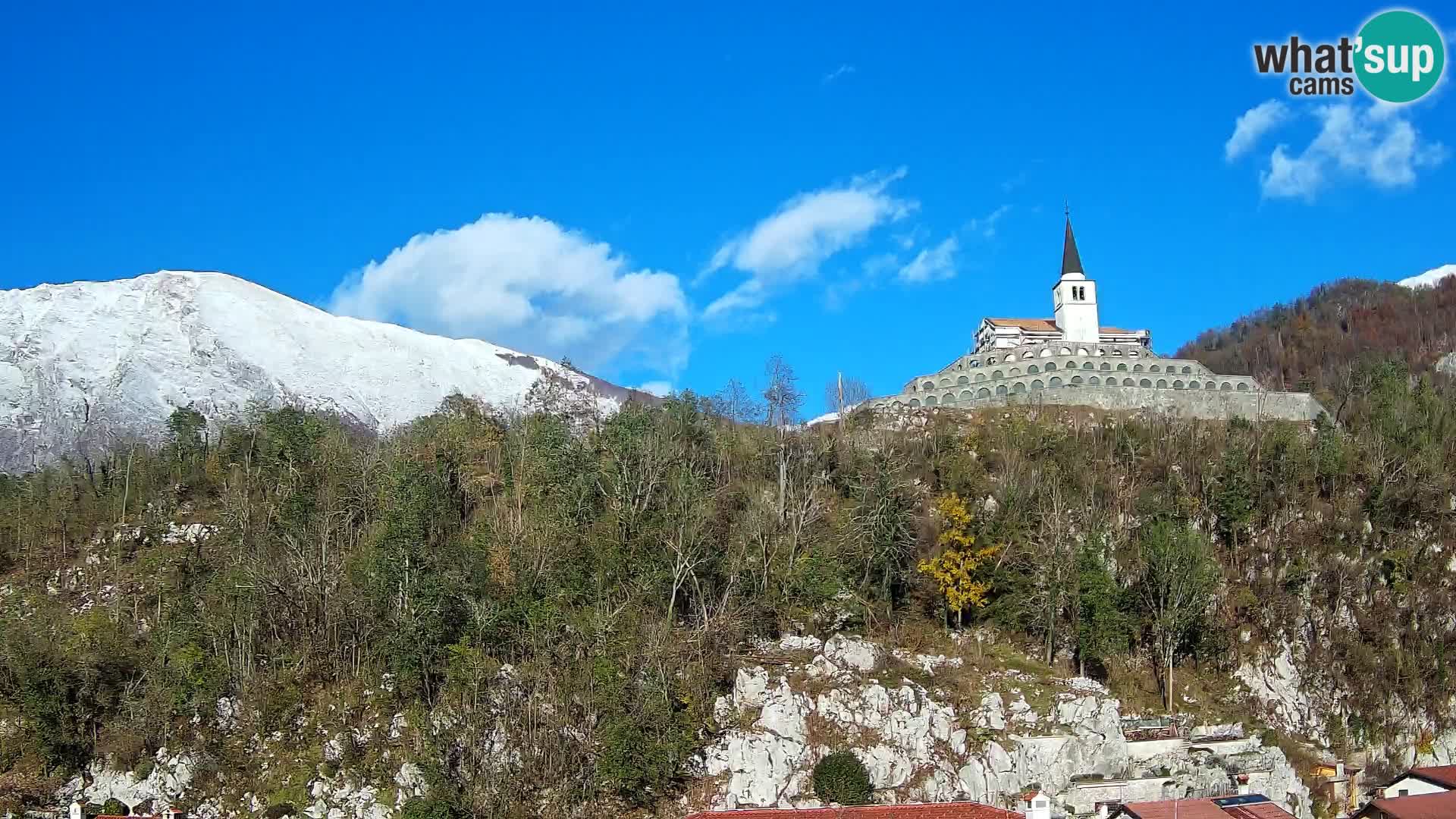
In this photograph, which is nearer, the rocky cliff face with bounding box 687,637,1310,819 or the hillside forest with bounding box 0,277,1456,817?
the rocky cliff face with bounding box 687,637,1310,819

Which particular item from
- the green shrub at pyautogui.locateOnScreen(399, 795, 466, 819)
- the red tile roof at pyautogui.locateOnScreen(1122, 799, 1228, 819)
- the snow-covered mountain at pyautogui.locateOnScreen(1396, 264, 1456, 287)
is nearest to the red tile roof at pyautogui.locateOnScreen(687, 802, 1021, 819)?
the red tile roof at pyautogui.locateOnScreen(1122, 799, 1228, 819)

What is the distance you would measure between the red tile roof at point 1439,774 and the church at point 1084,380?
24102 mm

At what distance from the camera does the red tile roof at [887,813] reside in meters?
32.7

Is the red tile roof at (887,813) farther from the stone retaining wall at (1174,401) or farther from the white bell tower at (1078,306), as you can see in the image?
the white bell tower at (1078,306)

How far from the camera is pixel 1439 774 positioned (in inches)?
1551

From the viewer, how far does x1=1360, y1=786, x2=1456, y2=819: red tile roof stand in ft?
109

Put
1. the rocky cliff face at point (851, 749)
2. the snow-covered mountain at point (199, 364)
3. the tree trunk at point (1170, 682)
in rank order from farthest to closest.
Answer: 1. the snow-covered mountain at point (199, 364)
2. the tree trunk at point (1170, 682)
3. the rocky cliff face at point (851, 749)

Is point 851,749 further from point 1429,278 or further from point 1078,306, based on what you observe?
point 1429,278

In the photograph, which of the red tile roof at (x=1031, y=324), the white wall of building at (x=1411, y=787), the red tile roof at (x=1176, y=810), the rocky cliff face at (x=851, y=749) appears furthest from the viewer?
the red tile roof at (x=1031, y=324)

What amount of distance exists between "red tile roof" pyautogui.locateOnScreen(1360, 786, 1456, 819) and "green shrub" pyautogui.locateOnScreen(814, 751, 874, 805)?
1425 centimetres

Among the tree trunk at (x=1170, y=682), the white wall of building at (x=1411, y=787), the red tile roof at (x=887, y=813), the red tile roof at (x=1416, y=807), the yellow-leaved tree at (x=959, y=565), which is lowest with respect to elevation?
the white wall of building at (x=1411, y=787)

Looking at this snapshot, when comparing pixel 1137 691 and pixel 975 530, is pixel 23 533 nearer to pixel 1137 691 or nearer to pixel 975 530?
pixel 975 530

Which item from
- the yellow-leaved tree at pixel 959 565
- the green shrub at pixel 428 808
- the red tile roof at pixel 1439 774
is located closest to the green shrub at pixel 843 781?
the yellow-leaved tree at pixel 959 565

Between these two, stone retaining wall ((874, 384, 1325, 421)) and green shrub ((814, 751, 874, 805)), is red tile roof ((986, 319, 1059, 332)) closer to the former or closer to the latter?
stone retaining wall ((874, 384, 1325, 421))
